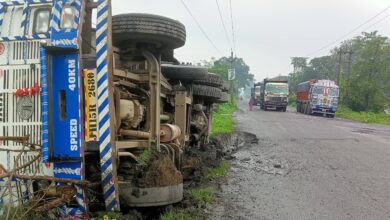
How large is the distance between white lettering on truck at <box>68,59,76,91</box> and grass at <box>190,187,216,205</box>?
223 centimetres

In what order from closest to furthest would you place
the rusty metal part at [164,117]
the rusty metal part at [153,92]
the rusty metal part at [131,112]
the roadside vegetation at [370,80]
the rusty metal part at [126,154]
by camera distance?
the rusty metal part at [126,154] < the rusty metal part at [131,112] < the rusty metal part at [153,92] < the rusty metal part at [164,117] < the roadside vegetation at [370,80]

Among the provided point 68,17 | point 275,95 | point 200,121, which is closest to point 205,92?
point 200,121

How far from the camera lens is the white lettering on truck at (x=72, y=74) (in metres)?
3.43

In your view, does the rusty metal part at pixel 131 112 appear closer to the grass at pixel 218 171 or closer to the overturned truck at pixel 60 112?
the overturned truck at pixel 60 112

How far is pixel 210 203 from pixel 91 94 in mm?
2257

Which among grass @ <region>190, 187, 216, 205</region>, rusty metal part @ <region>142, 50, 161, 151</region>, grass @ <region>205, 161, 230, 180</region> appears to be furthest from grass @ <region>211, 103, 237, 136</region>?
rusty metal part @ <region>142, 50, 161, 151</region>

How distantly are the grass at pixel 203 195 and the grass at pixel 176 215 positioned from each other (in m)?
0.61

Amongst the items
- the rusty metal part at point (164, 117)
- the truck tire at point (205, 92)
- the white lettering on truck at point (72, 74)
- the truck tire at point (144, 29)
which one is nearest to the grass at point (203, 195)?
the rusty metal part at point (164, 117)

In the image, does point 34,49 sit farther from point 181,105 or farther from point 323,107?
point 323,107

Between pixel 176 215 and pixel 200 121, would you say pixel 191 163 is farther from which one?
pixel 200 121

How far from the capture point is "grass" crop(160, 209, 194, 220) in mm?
4105

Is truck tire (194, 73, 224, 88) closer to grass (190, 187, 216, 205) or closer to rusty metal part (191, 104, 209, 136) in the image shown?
rusty metal part (191, 104, 209, 136)

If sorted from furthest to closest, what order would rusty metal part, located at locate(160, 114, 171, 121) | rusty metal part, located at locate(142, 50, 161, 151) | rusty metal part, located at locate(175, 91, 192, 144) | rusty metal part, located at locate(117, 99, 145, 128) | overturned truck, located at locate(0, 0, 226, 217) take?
rusty metal part, located at locate(175, 91, 192, 144) < rusty metal part, located at locate(160, 114, 171, 121) < rusty metal part, located at locate(142, 50, 161, 151) < rusty metal part, located at locate(117, 99, 145, 128) < overturned truck, located at locate(0, 0, 226, 217)

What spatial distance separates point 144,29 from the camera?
4.25m
